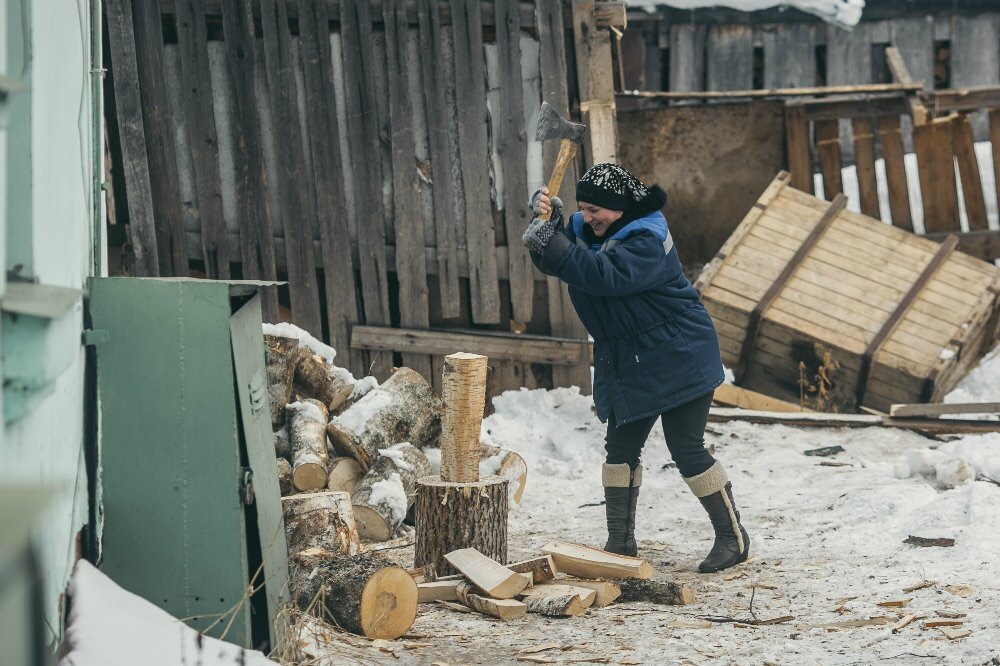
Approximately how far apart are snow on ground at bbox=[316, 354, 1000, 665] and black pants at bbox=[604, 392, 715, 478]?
19.3 inches

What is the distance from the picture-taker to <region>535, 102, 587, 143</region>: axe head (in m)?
5.50

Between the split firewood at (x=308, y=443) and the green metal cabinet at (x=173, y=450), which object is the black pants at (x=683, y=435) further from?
the green metal cabinet at (x=173, y=450)

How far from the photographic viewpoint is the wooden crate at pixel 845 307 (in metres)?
7.99

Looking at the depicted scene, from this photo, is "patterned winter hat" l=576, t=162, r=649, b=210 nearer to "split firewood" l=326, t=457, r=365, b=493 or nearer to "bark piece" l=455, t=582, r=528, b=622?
"bark piece" l=455, t=582, r=528, b=622

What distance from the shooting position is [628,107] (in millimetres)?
10445

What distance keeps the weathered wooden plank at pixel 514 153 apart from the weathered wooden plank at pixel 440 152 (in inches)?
14.1

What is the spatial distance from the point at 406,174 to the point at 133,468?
13.8ft

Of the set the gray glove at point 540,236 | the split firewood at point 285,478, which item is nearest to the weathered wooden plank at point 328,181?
the split firewood at point 285,478

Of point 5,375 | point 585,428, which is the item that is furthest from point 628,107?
point 5,375

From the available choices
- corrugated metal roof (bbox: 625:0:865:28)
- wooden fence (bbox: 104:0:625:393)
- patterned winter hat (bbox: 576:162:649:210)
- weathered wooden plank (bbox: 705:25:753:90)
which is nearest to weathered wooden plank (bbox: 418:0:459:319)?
wooden fence (bbox: 104:0:625:393)

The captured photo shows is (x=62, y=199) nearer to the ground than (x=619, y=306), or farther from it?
farther from it

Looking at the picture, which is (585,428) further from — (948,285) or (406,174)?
(948,285)

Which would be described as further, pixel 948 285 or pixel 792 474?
pixel 948 285

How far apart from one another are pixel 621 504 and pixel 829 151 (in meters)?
6.22
